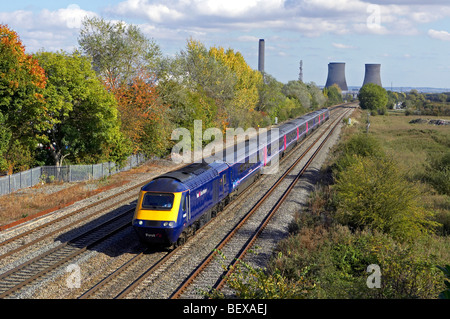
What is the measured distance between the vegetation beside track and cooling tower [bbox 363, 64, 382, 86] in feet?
584

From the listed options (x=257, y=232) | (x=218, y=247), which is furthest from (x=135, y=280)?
(x=257, y=232)

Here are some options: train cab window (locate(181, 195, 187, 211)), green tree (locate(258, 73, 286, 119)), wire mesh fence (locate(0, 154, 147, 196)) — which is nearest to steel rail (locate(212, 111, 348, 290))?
train cab window (locate(181, 195, 187, 211))

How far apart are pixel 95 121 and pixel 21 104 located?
18.1ft

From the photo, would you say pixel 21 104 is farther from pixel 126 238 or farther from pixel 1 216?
pixel 126 238

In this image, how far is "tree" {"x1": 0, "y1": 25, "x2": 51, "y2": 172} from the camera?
81.4 ft

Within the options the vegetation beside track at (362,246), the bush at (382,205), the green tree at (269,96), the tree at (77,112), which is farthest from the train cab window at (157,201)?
the green tree at (269,96)

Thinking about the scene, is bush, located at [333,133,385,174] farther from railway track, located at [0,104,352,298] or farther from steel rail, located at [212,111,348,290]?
railway track, located at [0,104,352,298]

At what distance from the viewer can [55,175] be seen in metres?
30.1

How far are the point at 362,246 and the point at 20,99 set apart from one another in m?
21.7

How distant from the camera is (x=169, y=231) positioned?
15711 mm

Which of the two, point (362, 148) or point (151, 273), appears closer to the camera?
point (151, 273)

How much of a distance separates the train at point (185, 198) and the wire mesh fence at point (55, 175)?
38.6 ft

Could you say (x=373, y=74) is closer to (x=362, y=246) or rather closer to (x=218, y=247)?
(x=362, y=246)

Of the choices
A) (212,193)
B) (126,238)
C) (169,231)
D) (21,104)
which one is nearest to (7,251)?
(126,238)
